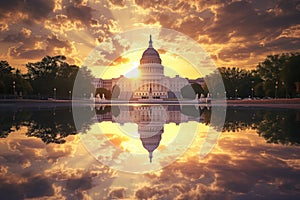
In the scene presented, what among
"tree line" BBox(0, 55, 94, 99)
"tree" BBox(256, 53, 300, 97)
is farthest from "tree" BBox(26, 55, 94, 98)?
"tree" BBox(256, 53, 300, 97)

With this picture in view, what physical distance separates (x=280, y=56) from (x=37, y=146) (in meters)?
68.0

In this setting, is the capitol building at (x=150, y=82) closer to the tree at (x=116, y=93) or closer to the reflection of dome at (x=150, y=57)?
the reflection of dome at (x=150, y=57)

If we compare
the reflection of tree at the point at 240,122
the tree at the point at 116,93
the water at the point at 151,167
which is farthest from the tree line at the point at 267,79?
the tree at the point at 116,93

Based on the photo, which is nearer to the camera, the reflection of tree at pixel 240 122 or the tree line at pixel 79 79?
the reflection of tree at pixel 240 122

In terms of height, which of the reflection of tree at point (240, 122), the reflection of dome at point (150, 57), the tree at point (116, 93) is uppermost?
the reflection of dome at point (150, 57)

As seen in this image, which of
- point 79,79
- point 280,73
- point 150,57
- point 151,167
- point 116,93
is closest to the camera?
point 151,167

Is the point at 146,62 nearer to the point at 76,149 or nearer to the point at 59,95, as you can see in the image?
the point at 59,95

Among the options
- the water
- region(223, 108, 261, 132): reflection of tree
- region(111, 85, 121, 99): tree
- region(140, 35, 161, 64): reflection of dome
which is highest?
region(140, 35, 161, 64): reflection of dome

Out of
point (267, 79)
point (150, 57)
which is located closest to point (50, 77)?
point (267, 79)

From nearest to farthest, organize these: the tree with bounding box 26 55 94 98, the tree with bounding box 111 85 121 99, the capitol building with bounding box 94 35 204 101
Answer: the tree with bounding box 26 55 94 98
the tree with bounding box 111 85 121 99
the capitol building with bounding box 94 35 204 101

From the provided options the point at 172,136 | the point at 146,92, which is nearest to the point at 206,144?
the point at 172,136

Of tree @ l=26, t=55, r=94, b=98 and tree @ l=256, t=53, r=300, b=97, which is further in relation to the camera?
tree @ l=26, t=55, r=94, b=98

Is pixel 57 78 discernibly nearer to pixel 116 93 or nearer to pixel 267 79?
pixel 267 79

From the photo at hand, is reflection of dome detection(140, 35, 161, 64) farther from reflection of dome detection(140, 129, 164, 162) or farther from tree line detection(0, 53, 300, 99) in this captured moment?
reflection of dome detection(140, 129, 164, 162)
